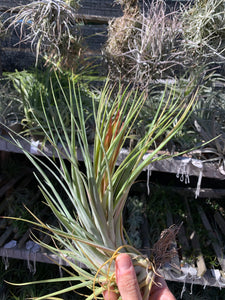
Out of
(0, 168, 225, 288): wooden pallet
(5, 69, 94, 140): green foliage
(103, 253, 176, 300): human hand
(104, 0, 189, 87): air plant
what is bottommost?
(0, 168, 225, 288): wooden pallet

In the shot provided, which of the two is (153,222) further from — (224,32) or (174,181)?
(224,32)

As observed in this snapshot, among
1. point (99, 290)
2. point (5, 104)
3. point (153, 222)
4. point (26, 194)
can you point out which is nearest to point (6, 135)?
point (5, 104)

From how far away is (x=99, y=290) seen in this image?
1.69 feet

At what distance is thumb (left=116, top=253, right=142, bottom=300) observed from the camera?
0.45m

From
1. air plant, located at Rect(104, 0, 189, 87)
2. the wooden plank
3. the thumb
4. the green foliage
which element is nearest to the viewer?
the thumb

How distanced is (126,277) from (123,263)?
0.03 meters

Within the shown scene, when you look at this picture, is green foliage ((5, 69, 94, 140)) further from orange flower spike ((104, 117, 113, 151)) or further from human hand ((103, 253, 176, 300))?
human hand ((103, 253, 176, 300))

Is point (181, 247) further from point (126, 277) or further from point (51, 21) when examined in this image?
point (51, 21)

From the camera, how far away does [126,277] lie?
452 mm

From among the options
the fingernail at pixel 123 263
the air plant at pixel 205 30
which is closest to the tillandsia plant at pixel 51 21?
the air plant at pixel 205 30

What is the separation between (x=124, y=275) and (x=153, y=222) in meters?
0.66

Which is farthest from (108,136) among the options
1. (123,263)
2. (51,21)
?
(51,21)

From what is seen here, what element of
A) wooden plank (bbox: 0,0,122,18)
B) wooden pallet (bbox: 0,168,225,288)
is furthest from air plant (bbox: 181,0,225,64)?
wooden pallet (bbox: 0,168,225,288)

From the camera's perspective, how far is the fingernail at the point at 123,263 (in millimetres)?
450
